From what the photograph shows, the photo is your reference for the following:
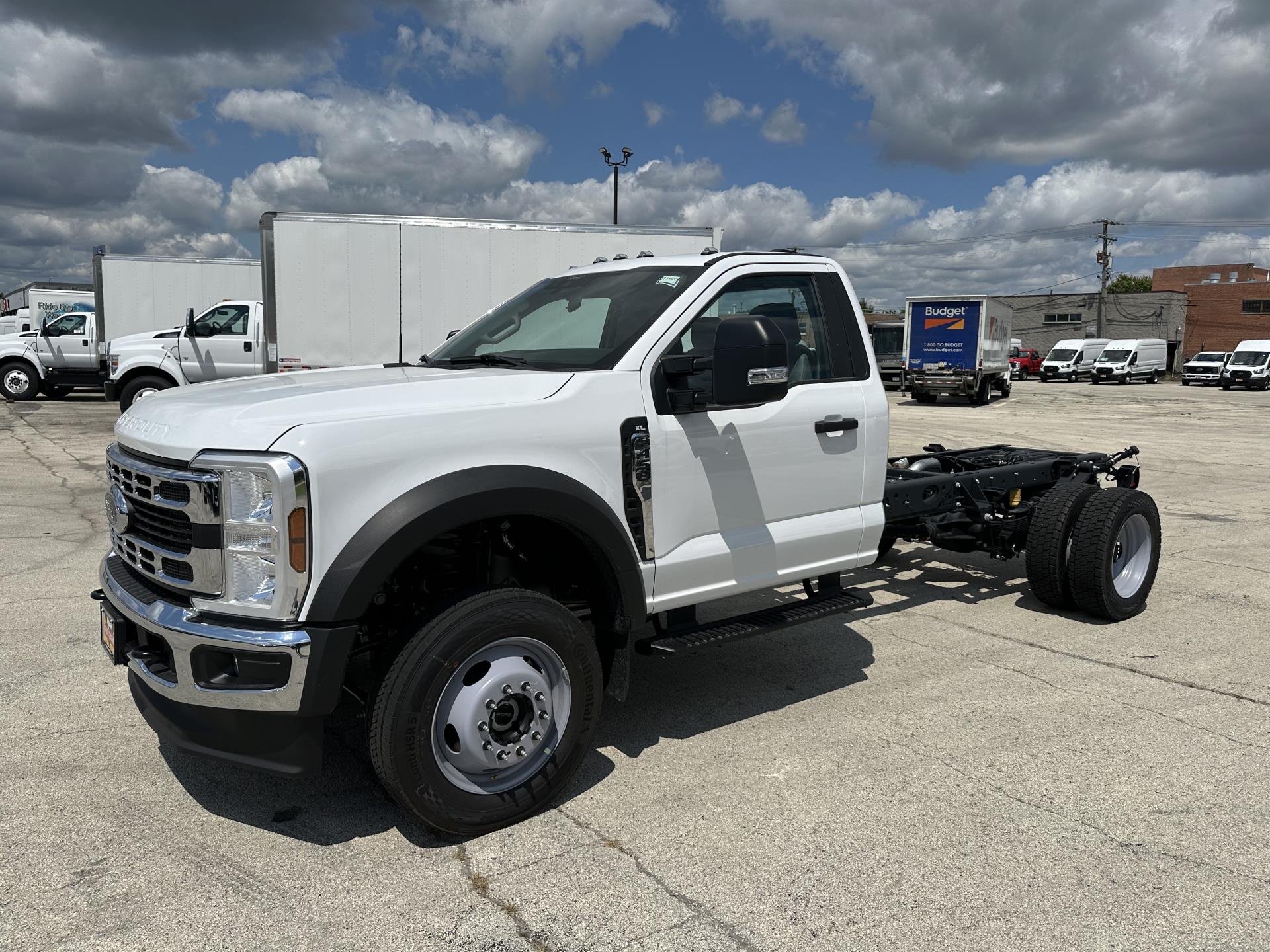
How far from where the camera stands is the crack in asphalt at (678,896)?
275cm

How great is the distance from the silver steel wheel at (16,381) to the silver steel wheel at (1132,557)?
23.7m

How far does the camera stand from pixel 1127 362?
48.3 meters

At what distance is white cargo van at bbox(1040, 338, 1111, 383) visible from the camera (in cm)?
5234

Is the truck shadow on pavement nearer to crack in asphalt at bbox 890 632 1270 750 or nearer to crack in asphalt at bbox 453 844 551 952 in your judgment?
crack in asphalt at bbox 453 844 551 952

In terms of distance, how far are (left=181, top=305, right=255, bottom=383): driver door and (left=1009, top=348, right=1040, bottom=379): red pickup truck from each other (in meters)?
47.1

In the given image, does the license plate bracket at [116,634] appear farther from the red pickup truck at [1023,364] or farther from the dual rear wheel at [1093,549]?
the red pickup truck at [1023,364]

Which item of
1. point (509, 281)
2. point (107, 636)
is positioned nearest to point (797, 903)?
point (107, 636)

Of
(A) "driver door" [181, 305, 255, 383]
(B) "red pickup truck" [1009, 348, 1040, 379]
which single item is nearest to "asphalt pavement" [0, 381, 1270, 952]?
(A) "driver door" [181, 305, 255, 383]

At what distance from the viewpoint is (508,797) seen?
3.35 metres

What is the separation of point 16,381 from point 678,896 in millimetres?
24199

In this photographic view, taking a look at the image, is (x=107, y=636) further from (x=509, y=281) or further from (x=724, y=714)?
(x=509, y=281)

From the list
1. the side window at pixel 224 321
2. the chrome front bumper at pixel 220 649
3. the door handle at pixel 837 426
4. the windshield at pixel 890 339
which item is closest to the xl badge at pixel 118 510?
the chrome front bumper at pixel 220 649

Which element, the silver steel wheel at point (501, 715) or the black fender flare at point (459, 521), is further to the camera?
the silver steel wheel at point (501, 715)

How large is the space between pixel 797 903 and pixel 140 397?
3.09 metres
